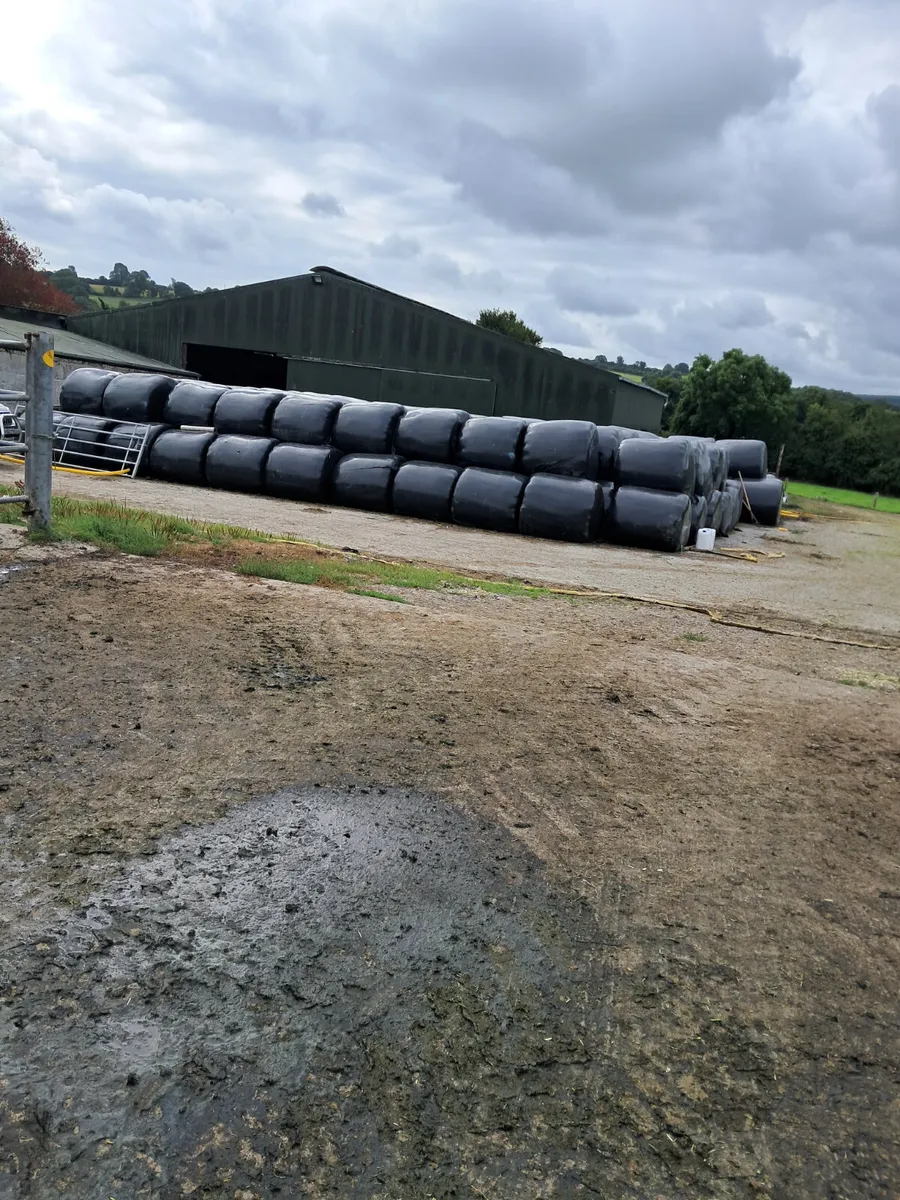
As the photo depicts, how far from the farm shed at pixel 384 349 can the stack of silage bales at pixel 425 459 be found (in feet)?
37.0

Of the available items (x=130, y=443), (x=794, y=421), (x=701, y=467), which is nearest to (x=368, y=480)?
(x=130, y=443)

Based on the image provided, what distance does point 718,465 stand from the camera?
57.5ft

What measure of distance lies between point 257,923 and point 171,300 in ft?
109

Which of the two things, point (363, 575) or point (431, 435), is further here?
point (431, 435)

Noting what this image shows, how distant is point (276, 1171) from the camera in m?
1.83

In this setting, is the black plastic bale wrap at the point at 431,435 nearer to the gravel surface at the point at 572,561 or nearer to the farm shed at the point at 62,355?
the gravel surface at the point at 572,561

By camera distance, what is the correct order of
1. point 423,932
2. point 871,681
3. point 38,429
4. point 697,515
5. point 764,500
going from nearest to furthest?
point 423,932
point 871,681
point 38,429
point 697,515
point 764,500

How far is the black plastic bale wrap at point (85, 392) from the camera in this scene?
1738 cm

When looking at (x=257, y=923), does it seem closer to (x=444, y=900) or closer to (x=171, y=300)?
(x=444, y=900)

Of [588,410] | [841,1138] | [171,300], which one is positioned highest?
[171,300]

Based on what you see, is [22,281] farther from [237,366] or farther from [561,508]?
[561,508]

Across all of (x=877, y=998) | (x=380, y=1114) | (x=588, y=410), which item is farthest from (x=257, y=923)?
(x=588, y=410)

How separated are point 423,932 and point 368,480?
41.9 feet

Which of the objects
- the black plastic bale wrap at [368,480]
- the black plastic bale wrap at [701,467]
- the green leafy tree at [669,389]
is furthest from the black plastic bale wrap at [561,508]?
the green leafy tree at [669,389]
